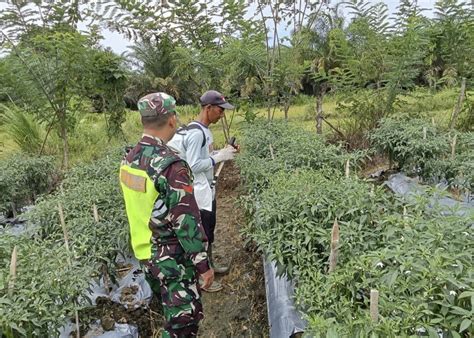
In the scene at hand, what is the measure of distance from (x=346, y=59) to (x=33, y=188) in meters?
4.79

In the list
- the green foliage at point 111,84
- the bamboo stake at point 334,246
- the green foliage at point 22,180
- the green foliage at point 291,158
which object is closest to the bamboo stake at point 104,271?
the green foliage at point 291,158

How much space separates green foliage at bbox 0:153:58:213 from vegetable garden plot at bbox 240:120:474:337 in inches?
123

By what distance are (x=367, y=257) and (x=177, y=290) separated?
0.95 m

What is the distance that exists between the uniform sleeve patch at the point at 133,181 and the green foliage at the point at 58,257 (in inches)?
21.2

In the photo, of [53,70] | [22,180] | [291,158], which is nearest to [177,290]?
[291,158]

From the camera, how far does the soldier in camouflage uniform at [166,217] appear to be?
1928 millimetres

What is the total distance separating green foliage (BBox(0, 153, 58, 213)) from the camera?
4387 mm

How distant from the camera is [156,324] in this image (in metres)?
2.84

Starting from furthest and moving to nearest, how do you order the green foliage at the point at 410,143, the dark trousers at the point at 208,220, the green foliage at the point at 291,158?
the green foliage at the point at 410,143
the green foliage at the point at 291,158
the dark trousers at the point at 208,220

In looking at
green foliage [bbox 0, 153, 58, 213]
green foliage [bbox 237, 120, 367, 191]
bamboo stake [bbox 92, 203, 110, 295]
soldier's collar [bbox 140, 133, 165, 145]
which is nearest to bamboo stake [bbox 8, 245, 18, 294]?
soldier's collar [bbox 140, 133, 165, 145]

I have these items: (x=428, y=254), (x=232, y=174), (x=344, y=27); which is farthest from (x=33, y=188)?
(x=344, y=27)

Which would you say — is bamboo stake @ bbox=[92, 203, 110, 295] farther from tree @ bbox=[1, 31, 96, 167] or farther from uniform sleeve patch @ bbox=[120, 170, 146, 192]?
tree @ bbox=[1, 31, 96, 167]

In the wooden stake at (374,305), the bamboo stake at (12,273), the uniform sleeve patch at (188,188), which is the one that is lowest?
the bamboo stake at (12,273)

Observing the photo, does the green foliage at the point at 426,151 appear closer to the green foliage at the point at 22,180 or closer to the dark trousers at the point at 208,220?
the dark trousers at the point at 208,220
